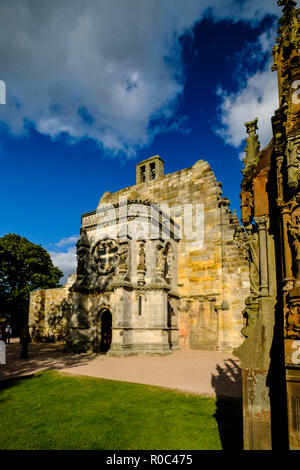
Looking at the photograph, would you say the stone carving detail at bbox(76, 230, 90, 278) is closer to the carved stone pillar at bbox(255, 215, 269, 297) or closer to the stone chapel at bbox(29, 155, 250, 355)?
the stone chapel at bbox(29, 155, 250, 355)

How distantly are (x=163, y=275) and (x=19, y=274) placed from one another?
850 inches

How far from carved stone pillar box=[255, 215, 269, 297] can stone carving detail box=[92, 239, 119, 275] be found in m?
14.0

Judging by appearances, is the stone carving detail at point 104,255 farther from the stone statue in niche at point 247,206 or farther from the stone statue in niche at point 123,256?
the stone statue in niche at point 247,206

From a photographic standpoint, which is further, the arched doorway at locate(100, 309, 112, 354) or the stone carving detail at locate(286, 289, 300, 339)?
the arched doorway at locate(100, 309, 112, 354)

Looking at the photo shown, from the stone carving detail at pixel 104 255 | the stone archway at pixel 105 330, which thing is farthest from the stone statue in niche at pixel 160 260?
the stone archway at pixel 105 330

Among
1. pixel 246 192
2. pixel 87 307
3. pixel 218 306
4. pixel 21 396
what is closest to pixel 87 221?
pixel 87 307

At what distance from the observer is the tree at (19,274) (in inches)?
1184

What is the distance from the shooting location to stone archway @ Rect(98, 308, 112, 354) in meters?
16.6

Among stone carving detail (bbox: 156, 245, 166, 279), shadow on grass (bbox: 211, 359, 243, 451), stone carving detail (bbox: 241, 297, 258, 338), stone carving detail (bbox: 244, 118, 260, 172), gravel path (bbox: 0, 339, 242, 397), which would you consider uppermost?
stone carving detail (bbox: 244, 118, 260, 172)

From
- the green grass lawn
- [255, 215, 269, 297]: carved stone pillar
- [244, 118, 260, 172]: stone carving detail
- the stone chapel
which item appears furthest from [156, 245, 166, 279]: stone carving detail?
[255, 215, 269, 297]: carved stone pillar

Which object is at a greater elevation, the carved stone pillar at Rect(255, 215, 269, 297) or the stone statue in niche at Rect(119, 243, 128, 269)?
the stone statue in niche at Rect(119, 243, 128, 269)

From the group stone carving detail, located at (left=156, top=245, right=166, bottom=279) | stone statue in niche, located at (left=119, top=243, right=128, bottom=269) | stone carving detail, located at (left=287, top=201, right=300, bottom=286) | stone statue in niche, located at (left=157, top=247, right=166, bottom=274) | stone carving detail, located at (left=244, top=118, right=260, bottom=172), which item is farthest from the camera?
stone statue in niche, located at (left=157, top=247, right=166, bottom=274)

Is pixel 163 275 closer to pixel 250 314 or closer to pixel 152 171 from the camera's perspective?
pixel 152 171
